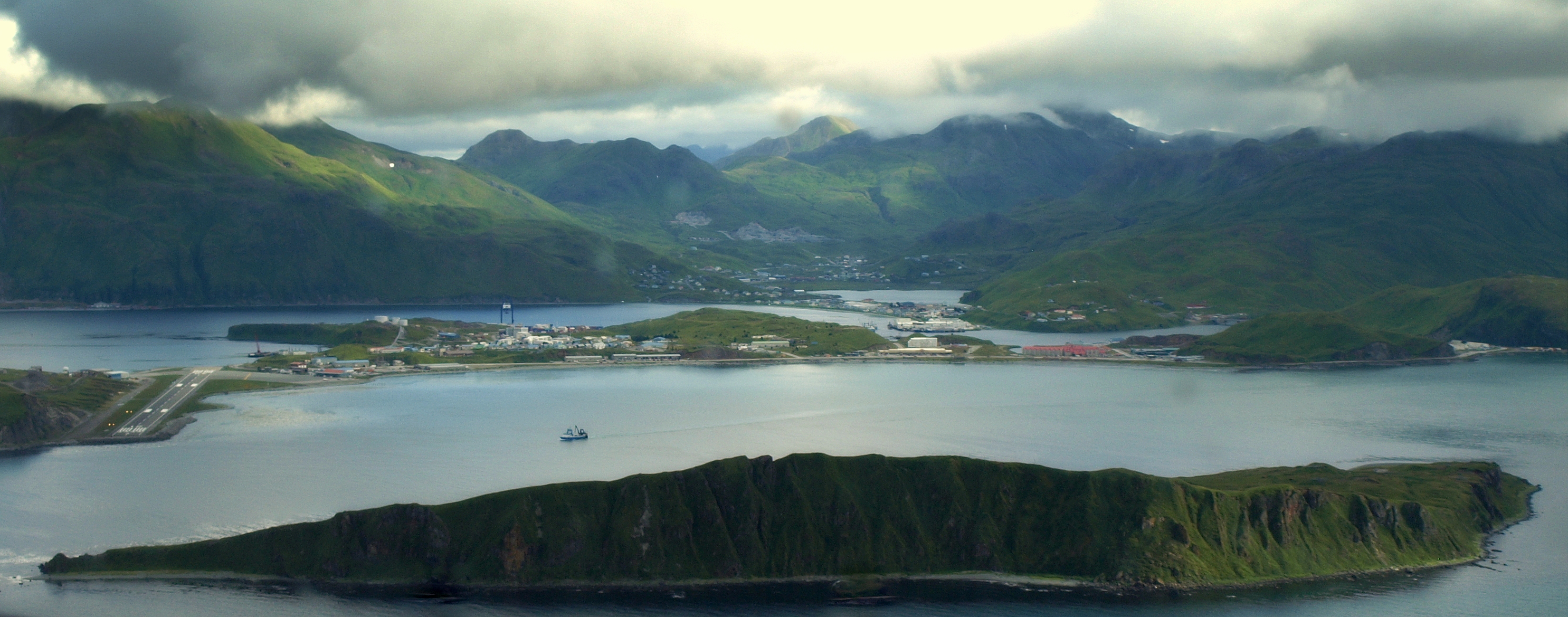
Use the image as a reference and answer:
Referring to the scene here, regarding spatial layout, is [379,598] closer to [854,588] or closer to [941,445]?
[854,588]

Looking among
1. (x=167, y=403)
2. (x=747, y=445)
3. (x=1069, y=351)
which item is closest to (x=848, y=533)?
(x=747, y=445)

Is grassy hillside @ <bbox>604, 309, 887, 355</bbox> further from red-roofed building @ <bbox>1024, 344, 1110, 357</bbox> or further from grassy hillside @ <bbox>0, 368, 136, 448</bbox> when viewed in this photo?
grassy hillside @ <bbox>0, 368, 136, 448</bbox>

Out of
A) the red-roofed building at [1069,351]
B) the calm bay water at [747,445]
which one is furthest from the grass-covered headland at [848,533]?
the red-roofed building at [1069,351]

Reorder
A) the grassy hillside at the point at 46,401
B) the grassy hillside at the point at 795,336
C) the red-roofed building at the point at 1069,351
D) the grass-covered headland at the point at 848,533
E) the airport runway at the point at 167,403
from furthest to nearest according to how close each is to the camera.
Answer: the grassy hillside at the point at 795,336 → the red-roofed building at the point at 1069,351 → the airport runway at the point at 167,403 → the grassy hillside at the point at 46,401 → the grass-covered headland at the point at 848,533

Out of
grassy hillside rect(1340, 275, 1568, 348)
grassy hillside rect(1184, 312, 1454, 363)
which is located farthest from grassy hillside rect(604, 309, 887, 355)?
grassy hillside rect(1340, 275, 1568, 348)

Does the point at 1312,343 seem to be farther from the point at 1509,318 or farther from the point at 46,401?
the point at 46,401

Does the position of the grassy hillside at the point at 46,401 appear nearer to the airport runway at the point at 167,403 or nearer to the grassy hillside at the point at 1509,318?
the airport runway at the point at 167,403
